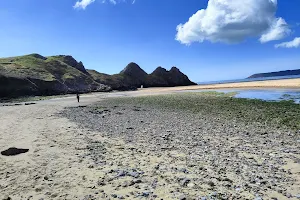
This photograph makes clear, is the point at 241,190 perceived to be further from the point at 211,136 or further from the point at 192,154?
the point at 211,136

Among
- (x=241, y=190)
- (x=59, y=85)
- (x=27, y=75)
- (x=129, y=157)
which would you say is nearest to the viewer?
(x=241, y=190)

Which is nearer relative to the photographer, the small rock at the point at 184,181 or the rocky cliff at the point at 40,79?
the small rock at the point at 184,181

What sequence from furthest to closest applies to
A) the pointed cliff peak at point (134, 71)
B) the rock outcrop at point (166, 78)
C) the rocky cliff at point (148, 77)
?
the pointed cliff peak at point (134, 71), the rock outcrop at point (166, 78), the rocky cliff at point (148, 77)

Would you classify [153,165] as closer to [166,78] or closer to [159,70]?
[166,78]

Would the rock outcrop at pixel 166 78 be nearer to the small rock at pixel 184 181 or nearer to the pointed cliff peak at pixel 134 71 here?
the pointed cliff peak at pixel 134 71

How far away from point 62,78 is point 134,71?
62.5 m

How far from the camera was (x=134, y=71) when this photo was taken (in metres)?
169

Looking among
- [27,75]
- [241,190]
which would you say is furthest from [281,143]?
[27,75]

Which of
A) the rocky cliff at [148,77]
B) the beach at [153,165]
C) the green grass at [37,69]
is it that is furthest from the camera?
the rocky cliff at [148,77]

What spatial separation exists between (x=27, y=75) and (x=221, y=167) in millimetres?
97876

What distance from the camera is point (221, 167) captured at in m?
9.54

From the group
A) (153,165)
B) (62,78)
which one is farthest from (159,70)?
(153,165)

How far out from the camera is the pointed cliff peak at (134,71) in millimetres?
167375

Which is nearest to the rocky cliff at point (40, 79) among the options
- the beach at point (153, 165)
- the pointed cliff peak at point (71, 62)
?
the pointed cliff peak at point (71, 62)
